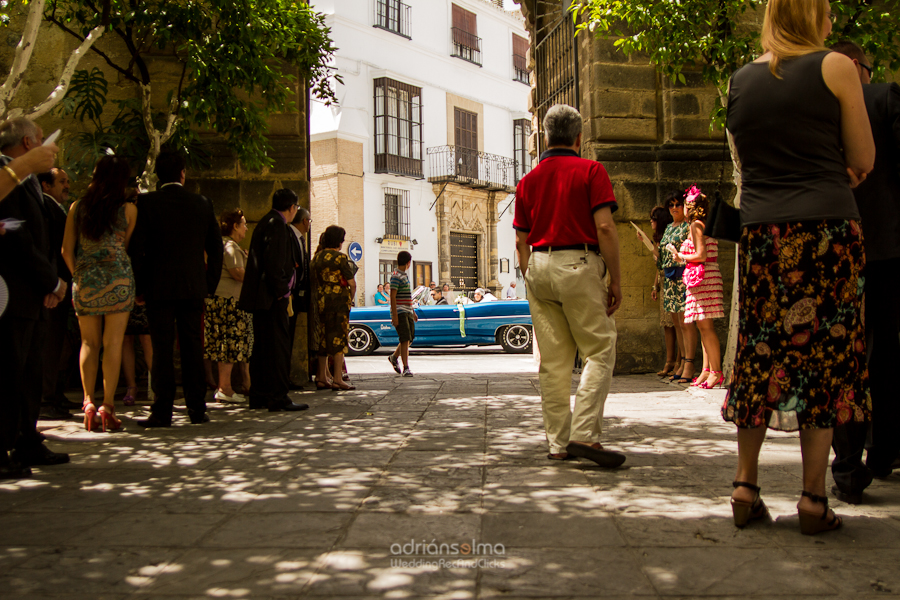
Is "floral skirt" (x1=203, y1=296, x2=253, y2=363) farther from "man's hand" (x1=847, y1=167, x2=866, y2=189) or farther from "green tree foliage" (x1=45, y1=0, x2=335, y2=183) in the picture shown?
"man's hand" (x1=847, y1=167, x2=866, y2=189)

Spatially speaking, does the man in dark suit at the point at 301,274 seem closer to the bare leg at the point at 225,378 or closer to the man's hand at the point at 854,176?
the bare leg at the point at 225,378

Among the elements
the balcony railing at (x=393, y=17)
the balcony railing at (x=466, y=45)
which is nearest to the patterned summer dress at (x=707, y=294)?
the balcony railing at (x=393, y=17)

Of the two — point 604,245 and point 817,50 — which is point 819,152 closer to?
point 817,50

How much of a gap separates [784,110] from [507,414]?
3.74 meters

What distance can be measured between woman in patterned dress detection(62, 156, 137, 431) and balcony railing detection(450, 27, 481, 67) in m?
27.6

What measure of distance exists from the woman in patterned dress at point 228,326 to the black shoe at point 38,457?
2.80 m

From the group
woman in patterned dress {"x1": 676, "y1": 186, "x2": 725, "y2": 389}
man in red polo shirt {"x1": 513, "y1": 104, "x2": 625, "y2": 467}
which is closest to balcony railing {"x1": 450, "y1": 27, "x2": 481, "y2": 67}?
woman in patterned dress {"x1": 676, "y1": 186, "x2": 725, "y2": 389}

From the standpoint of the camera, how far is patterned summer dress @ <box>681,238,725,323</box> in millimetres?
7695

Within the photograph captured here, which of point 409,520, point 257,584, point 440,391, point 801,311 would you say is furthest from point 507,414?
point 257,584

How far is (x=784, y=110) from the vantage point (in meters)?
3.03

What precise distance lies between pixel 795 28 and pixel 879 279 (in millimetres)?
1257

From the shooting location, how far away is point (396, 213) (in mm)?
29266

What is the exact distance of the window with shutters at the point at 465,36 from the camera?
31.9m

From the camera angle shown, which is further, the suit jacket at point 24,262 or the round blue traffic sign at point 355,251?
the round blue traffic sign at point 355,251
